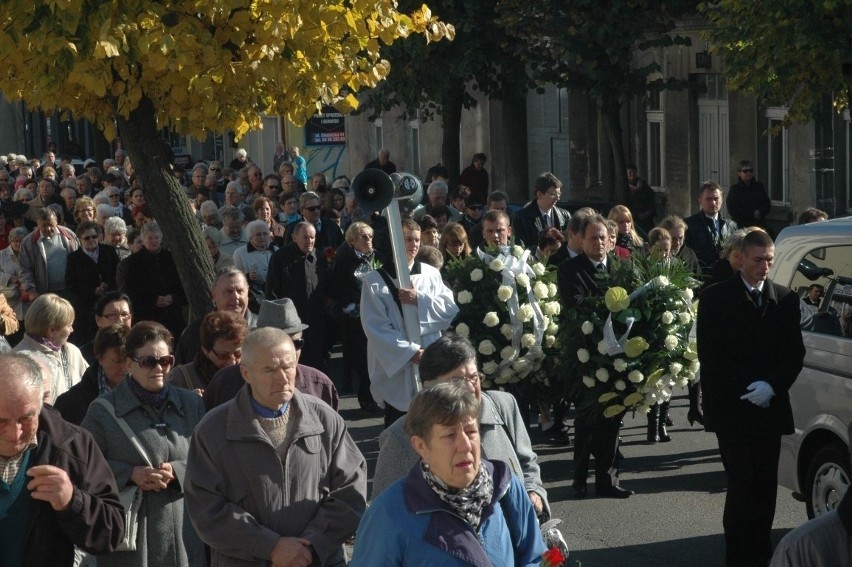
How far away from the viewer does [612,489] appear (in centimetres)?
1049

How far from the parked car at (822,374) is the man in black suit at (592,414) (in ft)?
5.12

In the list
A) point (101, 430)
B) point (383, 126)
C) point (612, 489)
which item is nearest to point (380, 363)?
point (612, 489)

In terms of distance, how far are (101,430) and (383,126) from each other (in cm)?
3269

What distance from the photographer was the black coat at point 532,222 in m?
14.9

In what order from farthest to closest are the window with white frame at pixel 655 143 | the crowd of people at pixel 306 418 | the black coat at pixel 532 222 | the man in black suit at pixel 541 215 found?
the window with white frame at pixel 655 143, the black coat at pixel 532 222, the man in black suit at pixel 541 215, the crowd of people at pixel 306 418

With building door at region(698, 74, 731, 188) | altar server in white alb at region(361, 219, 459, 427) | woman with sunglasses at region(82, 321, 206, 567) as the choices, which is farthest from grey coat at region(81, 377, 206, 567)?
building door at region(698, 74, 731, 188)

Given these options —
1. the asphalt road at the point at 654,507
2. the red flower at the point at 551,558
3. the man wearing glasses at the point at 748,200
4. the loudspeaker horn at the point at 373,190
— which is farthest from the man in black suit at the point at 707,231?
the red flower at the point at 551,558

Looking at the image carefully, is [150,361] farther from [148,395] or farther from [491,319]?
[491,319]

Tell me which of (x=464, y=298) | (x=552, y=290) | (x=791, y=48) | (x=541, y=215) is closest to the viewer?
(x=464, y=298)

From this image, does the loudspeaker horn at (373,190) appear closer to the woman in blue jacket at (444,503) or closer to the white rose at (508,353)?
the white rose at (508,353)

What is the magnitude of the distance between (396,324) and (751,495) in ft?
9.35

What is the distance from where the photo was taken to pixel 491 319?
11297 millimetres

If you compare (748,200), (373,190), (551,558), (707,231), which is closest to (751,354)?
(373,190)

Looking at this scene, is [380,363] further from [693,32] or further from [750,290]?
[693,32]
